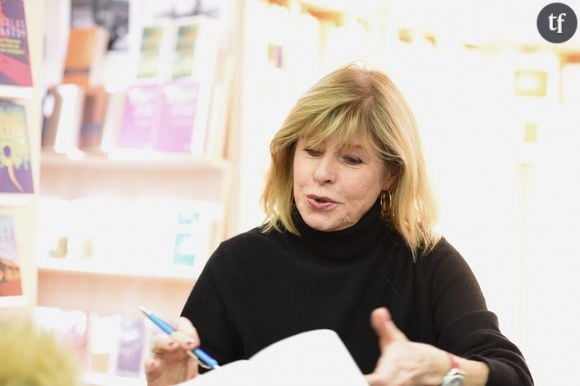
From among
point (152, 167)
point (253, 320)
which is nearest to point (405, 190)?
point (253, 320)

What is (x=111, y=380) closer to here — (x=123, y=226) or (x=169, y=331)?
(x=123, y=226)

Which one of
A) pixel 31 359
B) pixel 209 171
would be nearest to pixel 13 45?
pixel 209 171

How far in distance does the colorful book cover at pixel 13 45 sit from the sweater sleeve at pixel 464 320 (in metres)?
2.08

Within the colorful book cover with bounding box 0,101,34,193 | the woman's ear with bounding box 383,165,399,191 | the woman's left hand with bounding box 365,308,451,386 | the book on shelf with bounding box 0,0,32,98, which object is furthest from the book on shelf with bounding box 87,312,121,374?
the woman's left hand with bounding box 365,308,451,386

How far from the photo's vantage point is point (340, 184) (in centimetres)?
158

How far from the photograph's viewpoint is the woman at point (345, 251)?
1.57 meters

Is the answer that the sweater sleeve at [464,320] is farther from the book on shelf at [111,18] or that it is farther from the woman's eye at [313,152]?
the book on shelf at [111,18]

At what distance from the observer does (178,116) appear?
3674 mm

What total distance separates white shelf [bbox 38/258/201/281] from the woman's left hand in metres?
2.52

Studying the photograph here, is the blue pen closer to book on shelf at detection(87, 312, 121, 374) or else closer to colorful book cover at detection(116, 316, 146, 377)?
colorful book cover at detection(116, 316, 146, 377)

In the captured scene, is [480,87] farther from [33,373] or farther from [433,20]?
[33,373]

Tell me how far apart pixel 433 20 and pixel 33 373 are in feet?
12.9

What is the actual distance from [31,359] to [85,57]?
3.86 metres

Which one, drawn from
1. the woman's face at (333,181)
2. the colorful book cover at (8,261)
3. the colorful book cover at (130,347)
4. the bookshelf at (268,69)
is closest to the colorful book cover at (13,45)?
the colorful book cover at (8,261)
